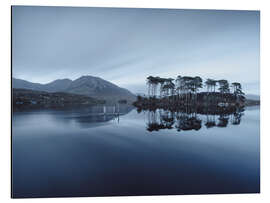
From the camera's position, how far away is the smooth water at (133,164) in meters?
2.60

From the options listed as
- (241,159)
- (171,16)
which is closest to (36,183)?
(241,159)

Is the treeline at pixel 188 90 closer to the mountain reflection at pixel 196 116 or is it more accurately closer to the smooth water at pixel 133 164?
the mountain reflection at pixel 196 116

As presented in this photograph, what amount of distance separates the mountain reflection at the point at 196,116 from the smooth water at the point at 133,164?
5.17ft

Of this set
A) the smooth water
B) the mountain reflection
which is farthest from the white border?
the mountain reflection

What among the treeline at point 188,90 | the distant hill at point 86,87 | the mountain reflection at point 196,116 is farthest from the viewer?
the distant hill at point 86,87

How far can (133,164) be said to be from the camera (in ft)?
9.87

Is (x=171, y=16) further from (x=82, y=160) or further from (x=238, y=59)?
(x=82, y=160)

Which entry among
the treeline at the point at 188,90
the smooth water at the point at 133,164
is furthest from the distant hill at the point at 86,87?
the smooth water at the point at 133,164

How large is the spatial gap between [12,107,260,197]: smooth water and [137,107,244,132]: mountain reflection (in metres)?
1.58

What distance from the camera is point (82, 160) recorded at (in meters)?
3.16

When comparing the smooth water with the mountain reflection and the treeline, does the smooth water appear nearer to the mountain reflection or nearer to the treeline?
the mountain reflection

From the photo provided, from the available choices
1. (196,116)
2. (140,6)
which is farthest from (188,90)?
(140,6)
